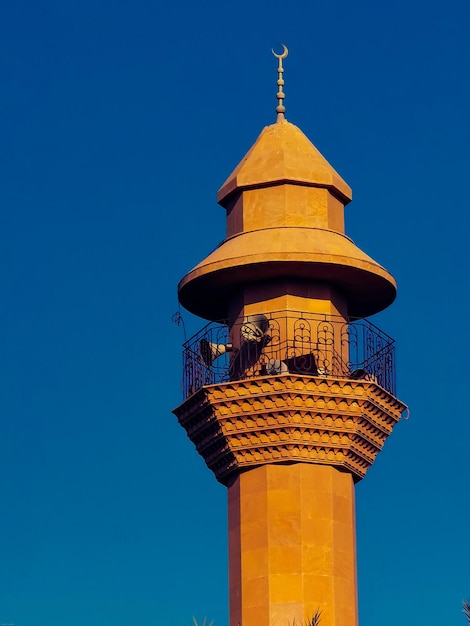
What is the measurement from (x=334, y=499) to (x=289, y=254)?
157 inches

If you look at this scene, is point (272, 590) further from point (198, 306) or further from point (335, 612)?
point (198, 306)

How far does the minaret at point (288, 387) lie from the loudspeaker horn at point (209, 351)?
2cm

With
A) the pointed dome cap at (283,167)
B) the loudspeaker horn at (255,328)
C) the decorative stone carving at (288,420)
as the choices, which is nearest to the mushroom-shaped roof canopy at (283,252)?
the pointed dome cap at (283,167)

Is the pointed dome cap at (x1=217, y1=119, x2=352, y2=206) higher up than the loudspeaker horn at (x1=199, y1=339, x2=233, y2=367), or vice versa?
the pointed dome cap at (x1=217, y1=119, x2=352, y2=206)

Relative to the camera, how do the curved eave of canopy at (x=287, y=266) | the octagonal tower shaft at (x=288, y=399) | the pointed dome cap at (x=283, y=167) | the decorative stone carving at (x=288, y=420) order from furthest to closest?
the pointed dome cap at (x=283, y=167)
the curved eave of canopy at (x=287, y=266)
the decorative stone carving at (x=288, y=420)
the octagonal tower shaft at (x=288, y=399)

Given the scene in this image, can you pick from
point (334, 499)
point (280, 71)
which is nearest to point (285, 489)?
point (334, 499)

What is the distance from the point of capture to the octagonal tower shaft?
110ft

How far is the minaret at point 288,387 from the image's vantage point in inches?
1321

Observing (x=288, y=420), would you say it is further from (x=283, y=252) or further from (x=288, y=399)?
(x=283, y=252)

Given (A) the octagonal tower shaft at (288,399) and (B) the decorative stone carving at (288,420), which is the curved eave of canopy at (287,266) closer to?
(A) the octagonal tower shaft at (288,399)

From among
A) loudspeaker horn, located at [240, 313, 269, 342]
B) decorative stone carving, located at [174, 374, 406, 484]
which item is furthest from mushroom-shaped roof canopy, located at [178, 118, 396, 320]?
decorative stone carving, located at [174, 374, 406, 484]

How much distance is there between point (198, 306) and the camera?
36.3m

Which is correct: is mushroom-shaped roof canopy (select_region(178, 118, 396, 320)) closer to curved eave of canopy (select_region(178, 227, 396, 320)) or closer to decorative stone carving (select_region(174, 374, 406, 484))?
curved eave of canopy (select_region(178, 227, 396, 320))

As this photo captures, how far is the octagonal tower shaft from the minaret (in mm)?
22
